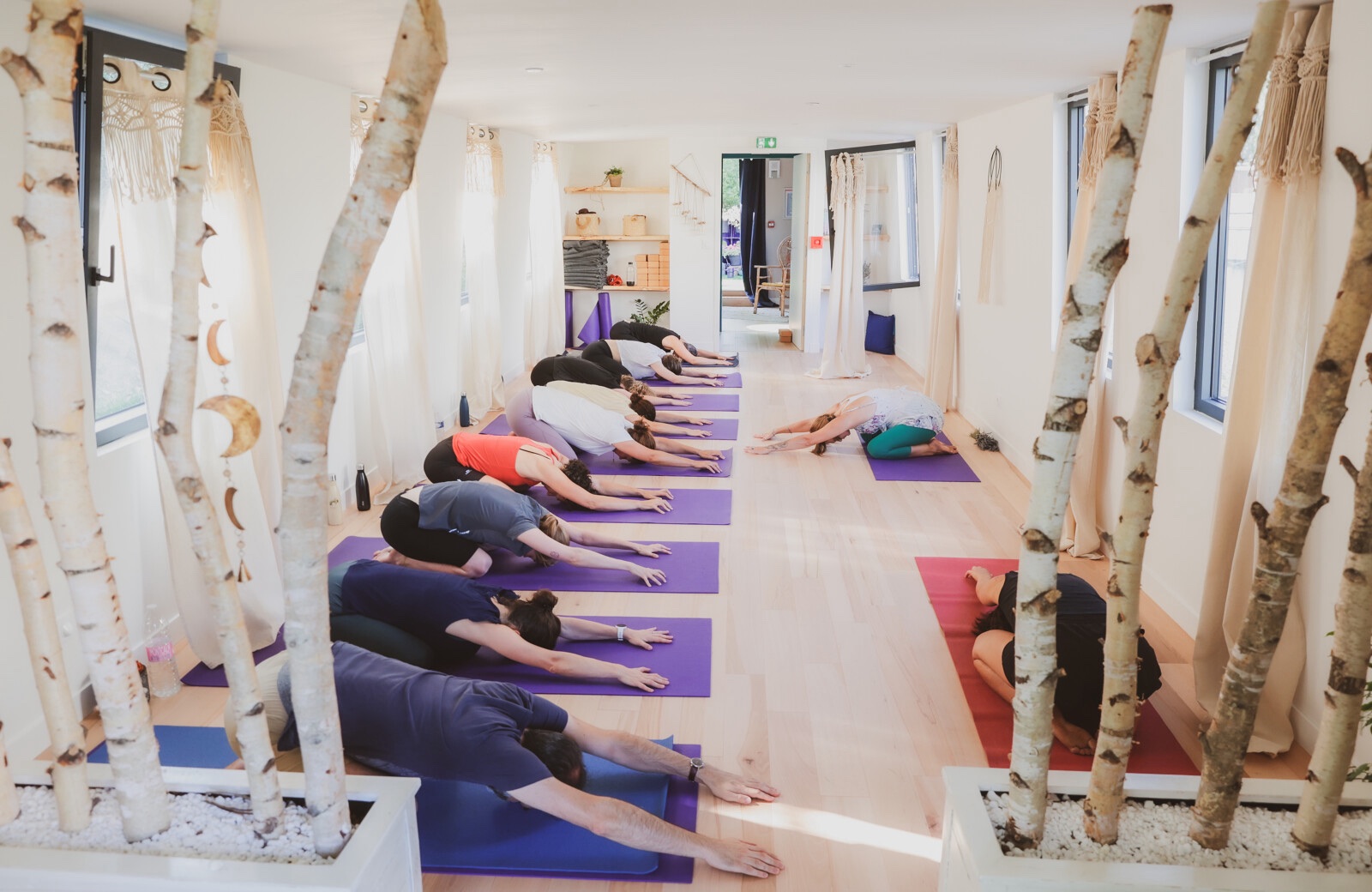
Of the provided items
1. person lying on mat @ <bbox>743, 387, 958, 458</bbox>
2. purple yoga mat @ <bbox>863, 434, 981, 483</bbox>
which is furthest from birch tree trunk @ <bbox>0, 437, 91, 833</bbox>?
person lying on mat @ <bbox>743, 387, 958, 458</bbox>

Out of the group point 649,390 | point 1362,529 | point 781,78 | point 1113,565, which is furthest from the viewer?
point 649,390

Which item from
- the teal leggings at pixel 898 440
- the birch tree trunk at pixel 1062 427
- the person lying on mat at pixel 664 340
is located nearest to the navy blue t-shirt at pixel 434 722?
the birch tree trunk at pixel 1062 427

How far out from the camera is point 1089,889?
1.65 metres

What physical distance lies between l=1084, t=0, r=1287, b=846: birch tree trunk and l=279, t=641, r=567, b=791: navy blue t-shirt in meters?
1.35

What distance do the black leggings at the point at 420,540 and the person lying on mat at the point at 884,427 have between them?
114 inches

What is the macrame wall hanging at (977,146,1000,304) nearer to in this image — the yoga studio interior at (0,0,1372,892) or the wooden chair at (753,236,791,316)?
the yoga studio interior at (0,0,1372,892)

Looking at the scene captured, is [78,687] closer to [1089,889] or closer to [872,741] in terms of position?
[872,741]

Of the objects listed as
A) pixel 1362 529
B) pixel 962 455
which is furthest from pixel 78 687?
pixel 962 455

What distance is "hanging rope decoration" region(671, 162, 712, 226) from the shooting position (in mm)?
11094

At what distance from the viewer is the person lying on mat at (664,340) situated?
967cm

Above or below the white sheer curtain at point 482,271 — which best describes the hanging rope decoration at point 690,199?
above

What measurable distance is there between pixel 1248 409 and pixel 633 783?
2298 millimetres

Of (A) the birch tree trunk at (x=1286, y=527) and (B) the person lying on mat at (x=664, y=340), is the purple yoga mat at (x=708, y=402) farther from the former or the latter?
(A) the birch tree trunk at (x=1286, y=527)

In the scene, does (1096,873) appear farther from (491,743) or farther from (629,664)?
(629,664)
